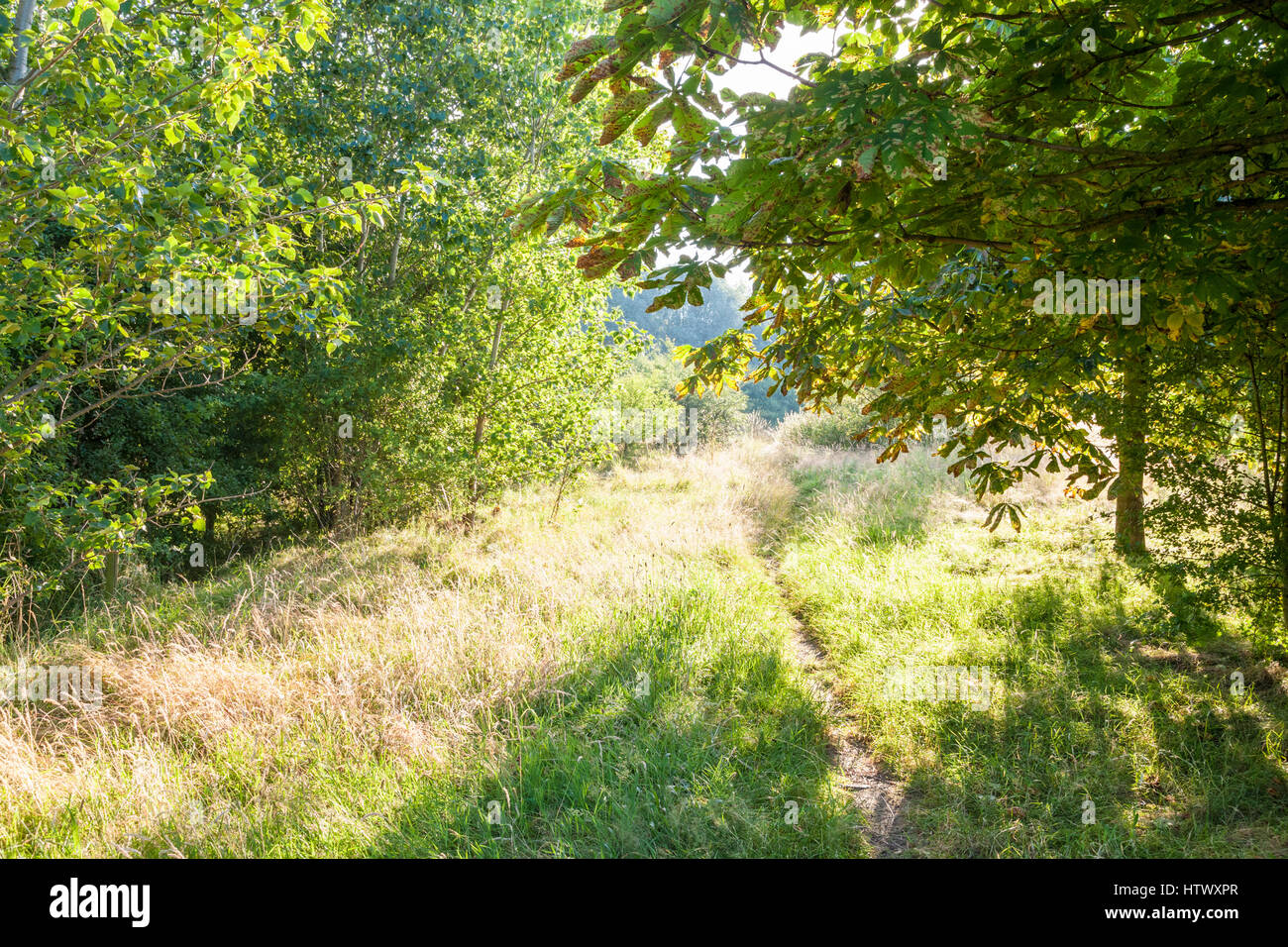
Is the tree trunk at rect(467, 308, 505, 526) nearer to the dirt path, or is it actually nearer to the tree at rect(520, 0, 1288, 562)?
the dirt path

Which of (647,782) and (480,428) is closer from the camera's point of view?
(647,782)

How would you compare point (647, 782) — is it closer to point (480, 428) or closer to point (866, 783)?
point (866, 783)

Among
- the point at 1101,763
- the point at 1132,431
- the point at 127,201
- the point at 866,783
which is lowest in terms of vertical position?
the point at 866,783

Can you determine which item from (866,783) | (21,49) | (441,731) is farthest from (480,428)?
(866,783)

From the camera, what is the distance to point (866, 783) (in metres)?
3.97

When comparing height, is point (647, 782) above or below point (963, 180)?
below

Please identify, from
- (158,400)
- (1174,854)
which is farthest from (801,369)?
(158,400)

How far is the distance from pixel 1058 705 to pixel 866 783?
162cm

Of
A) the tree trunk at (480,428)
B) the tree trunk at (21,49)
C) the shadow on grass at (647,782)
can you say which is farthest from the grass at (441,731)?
the tree trunk at (21,49)

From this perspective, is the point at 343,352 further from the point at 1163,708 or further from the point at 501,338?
the point at 1163,708

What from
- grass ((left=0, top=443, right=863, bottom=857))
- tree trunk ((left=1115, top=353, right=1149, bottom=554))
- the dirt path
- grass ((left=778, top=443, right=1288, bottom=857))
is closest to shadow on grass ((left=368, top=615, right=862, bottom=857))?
grass ((left=0, top=443, right=863, bottom=857))

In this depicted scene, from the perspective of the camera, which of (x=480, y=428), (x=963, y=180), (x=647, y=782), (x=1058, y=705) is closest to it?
(x=963, y=180)

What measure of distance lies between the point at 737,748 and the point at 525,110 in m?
9.70

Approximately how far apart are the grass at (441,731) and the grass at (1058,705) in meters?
0.65
